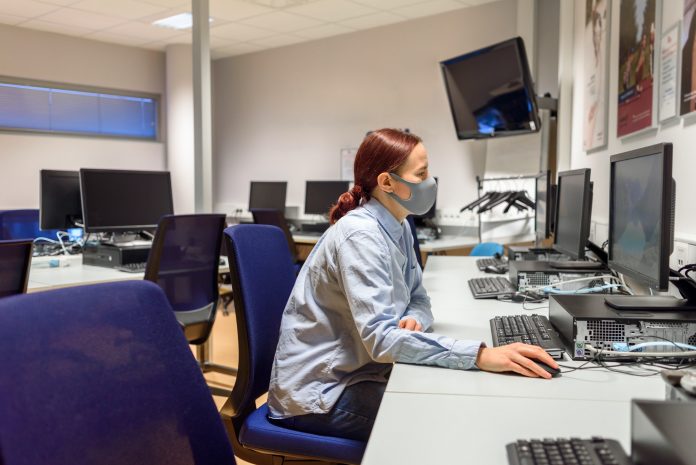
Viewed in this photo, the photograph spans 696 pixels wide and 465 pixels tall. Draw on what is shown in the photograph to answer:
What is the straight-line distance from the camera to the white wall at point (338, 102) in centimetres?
537

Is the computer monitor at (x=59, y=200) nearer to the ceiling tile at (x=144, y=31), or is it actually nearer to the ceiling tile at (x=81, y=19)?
the ceiling tile at (x=81, y=19)

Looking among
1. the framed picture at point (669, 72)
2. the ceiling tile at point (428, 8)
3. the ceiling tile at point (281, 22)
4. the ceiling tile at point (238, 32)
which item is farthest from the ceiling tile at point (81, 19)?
the framed picture at point (669, 72)

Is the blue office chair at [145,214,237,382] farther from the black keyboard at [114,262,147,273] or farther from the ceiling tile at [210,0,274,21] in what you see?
the ceiling tile at [210,0,274,21]

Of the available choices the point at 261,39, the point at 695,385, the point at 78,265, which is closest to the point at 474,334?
the point at 695,385

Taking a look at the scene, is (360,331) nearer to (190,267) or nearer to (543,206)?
(190,267)

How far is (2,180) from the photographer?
232 inches

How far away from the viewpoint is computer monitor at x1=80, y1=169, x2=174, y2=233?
3369 millimetres

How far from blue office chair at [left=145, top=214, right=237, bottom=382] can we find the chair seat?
139 centimetres

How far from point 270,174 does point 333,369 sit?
5.66 m

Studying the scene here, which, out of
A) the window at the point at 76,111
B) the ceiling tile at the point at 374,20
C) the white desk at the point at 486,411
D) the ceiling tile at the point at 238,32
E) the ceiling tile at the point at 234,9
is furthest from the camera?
the window at the point at 76,111

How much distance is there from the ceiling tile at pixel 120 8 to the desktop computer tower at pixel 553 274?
4261mm

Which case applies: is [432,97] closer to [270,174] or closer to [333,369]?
[270,174]

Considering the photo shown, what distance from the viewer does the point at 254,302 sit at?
1.60 meters

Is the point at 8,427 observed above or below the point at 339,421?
above
